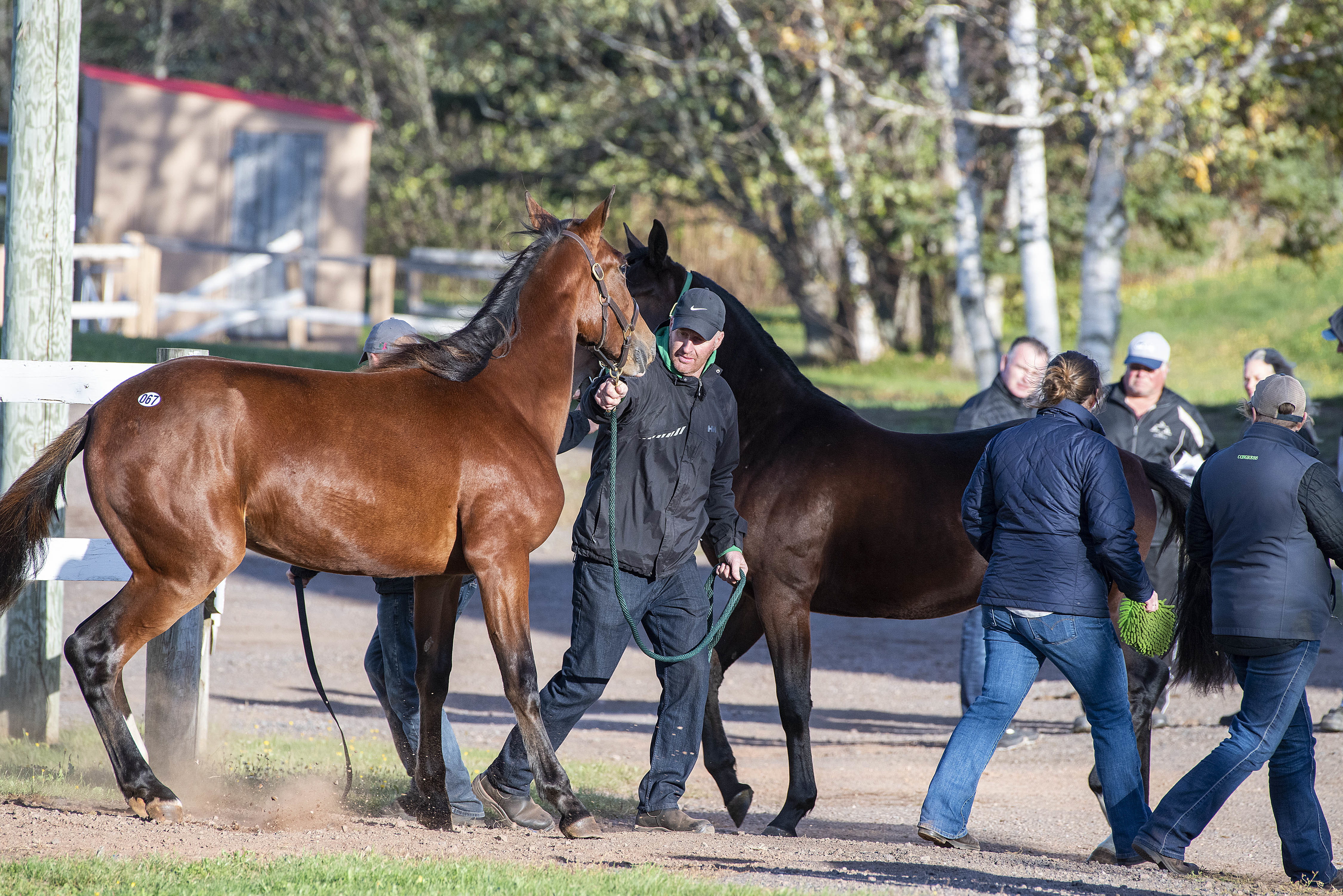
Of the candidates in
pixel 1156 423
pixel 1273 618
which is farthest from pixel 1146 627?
pixel 1156 423

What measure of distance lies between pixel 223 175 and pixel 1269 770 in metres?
16.9

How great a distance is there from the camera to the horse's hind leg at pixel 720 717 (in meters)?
5.20

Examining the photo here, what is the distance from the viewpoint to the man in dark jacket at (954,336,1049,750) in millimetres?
7070

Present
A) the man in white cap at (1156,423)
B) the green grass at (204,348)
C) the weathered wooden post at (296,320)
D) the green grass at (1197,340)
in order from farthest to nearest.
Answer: the weathered wooden post at (296,320), the green grass at (1197,340), the green grass at (204,348), the man in white cap at (1156,423)

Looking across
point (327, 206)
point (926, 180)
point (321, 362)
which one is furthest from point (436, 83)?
point (321, 362)

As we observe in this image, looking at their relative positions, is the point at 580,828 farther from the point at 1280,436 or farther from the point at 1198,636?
the point at 1280,436

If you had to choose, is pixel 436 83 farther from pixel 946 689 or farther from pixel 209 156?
pixel 946 689

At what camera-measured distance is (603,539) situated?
4703 millimetres

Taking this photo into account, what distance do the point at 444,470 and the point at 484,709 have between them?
3.87 m

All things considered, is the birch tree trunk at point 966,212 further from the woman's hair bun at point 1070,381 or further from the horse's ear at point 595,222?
the horse's ear at point 595,222

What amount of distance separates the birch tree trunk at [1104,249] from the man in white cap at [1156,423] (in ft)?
18.5

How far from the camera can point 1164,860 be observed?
444 cm

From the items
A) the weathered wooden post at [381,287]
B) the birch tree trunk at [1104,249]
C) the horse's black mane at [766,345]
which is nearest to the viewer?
the horse's black mane at [766,345]

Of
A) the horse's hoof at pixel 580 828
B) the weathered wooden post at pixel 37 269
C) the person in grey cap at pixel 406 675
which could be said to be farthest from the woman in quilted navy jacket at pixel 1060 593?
the weathered wooden post at pixel 37 269
